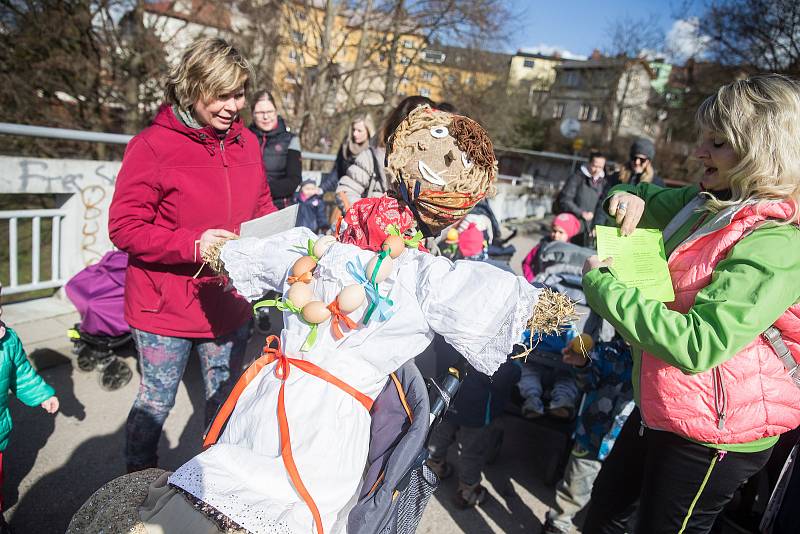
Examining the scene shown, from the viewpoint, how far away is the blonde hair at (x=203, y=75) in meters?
1.91

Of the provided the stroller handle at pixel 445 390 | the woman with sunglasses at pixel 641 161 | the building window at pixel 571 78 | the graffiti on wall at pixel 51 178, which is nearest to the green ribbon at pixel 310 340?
the stroller handle at pixel 445 390

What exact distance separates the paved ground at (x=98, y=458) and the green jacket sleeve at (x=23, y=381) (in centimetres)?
53

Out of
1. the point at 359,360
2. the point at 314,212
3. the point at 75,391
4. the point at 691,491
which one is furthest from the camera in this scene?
the point at 314,212

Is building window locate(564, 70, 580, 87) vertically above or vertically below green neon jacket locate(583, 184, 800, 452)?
above

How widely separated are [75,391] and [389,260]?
8.86 feet

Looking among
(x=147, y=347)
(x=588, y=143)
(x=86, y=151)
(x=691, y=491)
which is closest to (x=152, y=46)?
(x=86, y=151)

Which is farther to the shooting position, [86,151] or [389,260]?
[86,151]

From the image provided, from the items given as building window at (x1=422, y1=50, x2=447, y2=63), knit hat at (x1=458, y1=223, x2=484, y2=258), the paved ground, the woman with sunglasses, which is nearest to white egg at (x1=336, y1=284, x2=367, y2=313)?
the paved ground

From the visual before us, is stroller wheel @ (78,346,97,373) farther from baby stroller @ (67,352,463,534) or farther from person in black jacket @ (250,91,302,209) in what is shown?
baby stroller @ (67,352,463,534)

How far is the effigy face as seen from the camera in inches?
64.8

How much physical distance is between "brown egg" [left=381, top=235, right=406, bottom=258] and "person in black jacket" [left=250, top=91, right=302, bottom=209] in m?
2.59

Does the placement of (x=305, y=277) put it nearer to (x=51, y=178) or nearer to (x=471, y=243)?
(x=471, y=243)

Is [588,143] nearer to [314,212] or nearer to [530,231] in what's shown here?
[530,231]

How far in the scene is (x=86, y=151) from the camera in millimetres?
9086
